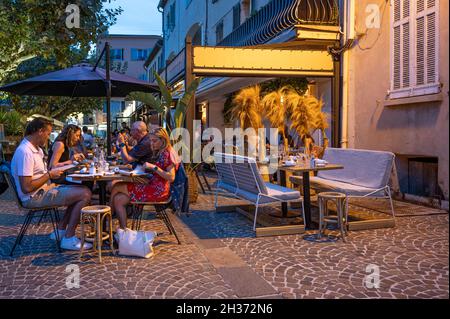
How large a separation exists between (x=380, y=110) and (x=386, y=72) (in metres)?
0.76

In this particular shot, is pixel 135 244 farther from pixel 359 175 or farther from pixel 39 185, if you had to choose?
pixel 359 175

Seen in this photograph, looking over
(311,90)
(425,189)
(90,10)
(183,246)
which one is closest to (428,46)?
(425,189)

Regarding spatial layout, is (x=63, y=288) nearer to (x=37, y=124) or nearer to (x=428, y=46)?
(x=37, y=124)

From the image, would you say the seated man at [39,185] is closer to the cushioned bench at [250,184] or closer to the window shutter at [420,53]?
the cushioned bench at [250,184]

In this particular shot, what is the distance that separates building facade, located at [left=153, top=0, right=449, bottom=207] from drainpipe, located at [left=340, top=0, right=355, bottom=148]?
2 cm

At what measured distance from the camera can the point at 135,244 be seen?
4.95m

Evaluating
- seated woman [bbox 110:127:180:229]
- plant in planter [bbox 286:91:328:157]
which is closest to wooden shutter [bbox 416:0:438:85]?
plant in planter [bbox 286:91:328:157]

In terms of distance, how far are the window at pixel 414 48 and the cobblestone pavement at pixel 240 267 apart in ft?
9.37

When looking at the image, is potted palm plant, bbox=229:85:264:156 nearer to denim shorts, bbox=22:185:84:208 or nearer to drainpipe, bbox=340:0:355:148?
drainpipe, bbox=340:0:355:148

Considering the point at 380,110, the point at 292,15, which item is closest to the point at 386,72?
the point at 380,110

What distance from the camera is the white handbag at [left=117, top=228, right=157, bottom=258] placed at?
4961 millimetres

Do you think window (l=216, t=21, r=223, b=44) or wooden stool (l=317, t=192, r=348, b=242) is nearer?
wooden stool (l=317, t=192, r=348, b=242)

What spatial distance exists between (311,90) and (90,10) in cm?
588

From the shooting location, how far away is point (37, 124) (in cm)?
530
